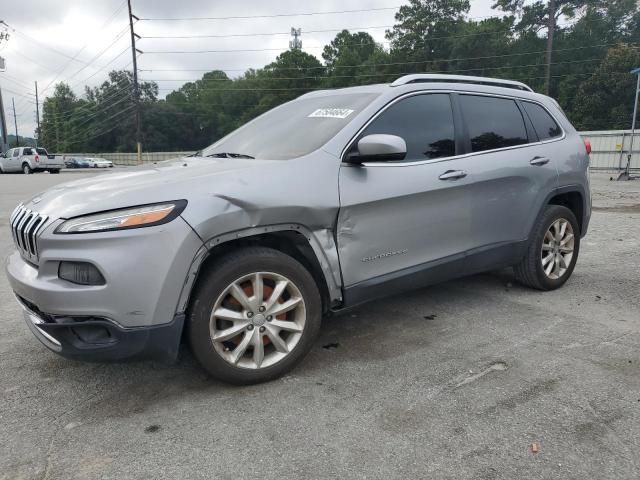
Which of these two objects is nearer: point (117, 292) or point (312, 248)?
→ point (117, 292)

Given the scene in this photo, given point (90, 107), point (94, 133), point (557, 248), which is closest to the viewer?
point (557, 248)

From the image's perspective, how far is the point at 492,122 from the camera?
13.2 feet

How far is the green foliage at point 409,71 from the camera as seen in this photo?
1778 inches

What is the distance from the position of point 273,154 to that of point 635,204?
1049cm

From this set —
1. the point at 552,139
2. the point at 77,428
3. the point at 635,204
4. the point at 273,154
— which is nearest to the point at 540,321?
→ the point at 552,139

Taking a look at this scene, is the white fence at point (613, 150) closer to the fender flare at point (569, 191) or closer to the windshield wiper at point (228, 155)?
the fender flare at point (569, 191)

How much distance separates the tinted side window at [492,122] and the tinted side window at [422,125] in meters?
0.23

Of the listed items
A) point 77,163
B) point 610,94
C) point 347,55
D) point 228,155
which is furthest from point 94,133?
point 228,155

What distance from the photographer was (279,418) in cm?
254

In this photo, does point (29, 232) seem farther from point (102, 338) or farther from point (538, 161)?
point (538, 161)

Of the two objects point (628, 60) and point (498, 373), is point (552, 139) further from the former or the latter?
point (628, 60)

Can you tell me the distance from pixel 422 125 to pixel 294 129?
925 millimetres

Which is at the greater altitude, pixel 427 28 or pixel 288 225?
pixel 427 28

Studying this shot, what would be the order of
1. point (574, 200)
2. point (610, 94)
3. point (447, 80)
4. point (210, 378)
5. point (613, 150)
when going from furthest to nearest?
point (610, 94)
point (613, 150)
point (574, 200)
point (447, 80)
point (210, 378)
